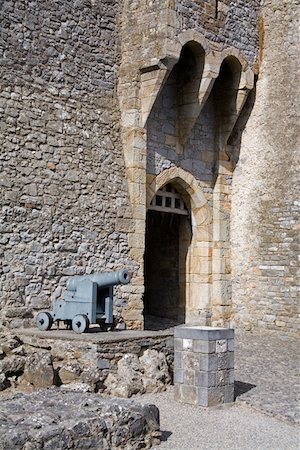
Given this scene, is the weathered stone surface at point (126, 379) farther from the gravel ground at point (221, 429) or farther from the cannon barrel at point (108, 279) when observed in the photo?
the cannon barrel at point (108, 279)

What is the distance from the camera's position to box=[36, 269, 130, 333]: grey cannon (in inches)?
302

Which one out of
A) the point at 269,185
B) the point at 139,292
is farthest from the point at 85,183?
the point at 269,185

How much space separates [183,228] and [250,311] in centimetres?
193

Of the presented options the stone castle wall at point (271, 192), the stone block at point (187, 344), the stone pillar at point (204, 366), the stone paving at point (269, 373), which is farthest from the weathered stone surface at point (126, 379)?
the stone castle wall at point (271, 192)

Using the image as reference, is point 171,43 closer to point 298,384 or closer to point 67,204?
point 67,204

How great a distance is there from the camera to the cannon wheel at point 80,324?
757 centimetres

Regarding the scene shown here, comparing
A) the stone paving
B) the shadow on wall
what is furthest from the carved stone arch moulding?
the stone paving

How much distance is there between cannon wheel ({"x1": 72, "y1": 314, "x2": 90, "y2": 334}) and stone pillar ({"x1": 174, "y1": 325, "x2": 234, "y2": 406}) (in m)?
1.43

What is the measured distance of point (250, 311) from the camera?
459 inches

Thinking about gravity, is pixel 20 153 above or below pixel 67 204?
above

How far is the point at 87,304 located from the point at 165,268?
504 centimetres

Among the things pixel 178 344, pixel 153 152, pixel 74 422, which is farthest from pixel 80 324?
pixel 153 152

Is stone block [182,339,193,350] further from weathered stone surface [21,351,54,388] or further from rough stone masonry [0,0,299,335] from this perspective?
rough stone masonry [0,0,299,335]

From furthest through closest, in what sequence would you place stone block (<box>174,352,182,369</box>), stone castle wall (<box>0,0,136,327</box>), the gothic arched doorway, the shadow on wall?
the shadow on wall, the gothic arched doorway, stone castle wall (<box>0,0,136,327</box>), stone block (<box>174,352,182,369</box>)
